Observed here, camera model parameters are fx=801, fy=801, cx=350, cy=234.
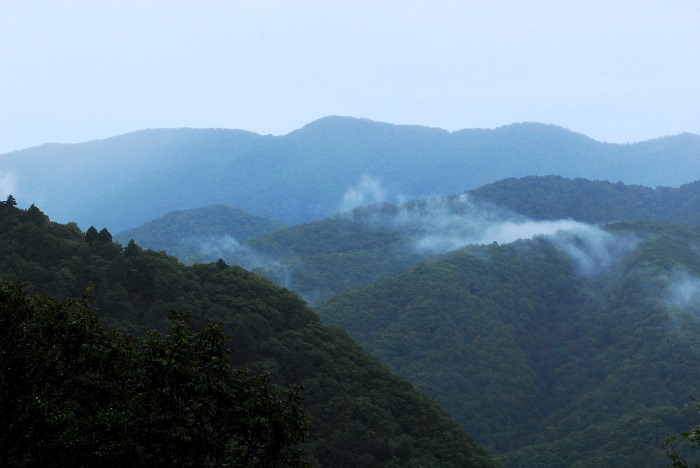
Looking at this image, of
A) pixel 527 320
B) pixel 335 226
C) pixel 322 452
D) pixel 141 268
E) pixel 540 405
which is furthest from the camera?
pixel 335 226

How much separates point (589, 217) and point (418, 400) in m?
123

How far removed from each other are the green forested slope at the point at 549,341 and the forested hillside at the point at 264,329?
35.3m

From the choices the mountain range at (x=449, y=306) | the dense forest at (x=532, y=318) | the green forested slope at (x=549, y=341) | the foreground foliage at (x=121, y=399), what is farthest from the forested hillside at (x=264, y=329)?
the green forested slope at (x=549, y=341)

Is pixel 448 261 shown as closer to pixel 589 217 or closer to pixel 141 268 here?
pixel 589 217

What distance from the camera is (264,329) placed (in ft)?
160

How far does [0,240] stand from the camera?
148 feet

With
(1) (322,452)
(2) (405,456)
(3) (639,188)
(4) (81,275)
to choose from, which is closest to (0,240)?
(4) (81,275)

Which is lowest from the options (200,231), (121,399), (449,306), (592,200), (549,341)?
(549,341)

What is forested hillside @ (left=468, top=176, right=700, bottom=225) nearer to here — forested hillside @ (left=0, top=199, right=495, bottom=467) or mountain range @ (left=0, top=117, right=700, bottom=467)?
mountain range @ (left=0, top=117, right=700, bottom=467)

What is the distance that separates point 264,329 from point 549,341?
77091 mm

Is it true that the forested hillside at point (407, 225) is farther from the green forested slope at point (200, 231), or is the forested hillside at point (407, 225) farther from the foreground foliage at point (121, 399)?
the foreground foliage at point (121, 399)

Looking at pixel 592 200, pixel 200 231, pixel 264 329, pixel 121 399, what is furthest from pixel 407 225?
pixel 121 399

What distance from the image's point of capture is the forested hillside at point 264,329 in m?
44.2

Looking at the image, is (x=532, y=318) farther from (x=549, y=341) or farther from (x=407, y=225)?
(x=407, y=225)
